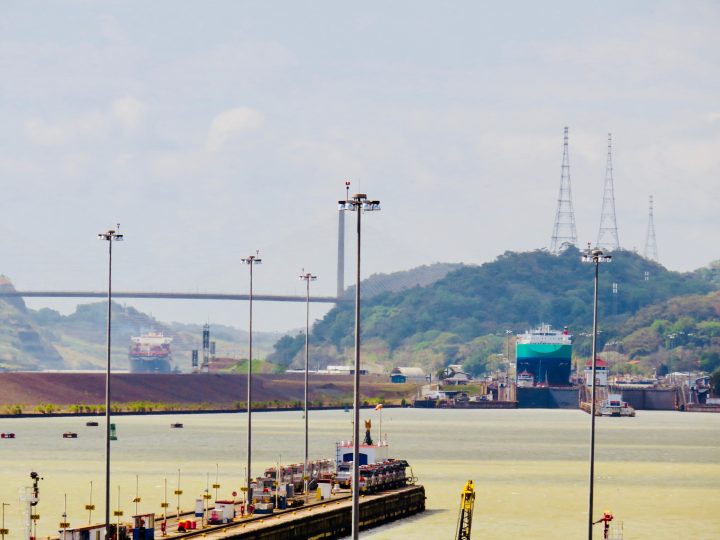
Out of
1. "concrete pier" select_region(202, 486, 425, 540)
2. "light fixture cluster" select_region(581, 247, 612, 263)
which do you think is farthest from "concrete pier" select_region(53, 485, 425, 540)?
"light fixture cluster" select_region(581, 247, 612, 263)

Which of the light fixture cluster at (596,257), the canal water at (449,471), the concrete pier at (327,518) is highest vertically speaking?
the light fixture cluster at (596,257)

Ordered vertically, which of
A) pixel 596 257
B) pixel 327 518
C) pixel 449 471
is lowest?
pixel 449 471

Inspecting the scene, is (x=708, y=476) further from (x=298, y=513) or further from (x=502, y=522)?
(x=298, y=513)

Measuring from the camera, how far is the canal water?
70.0 meters

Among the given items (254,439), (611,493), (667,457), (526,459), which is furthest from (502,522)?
(254,439)

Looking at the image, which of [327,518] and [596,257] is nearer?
[596,257]

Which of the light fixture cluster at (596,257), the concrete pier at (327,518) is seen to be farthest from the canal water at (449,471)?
the light fixture cluster at (596,257)

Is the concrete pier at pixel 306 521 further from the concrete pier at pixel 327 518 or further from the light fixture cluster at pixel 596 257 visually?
the light fixture cluster at pixel 596 257

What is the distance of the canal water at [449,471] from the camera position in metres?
70.0

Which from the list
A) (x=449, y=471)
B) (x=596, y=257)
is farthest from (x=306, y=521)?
(x=449, y=471)

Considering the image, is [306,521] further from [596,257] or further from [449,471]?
[449,471]

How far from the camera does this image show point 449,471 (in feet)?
333

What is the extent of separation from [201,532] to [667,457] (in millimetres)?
78928

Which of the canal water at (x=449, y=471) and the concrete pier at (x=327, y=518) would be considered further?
the canal water at (x=449, y=471)
